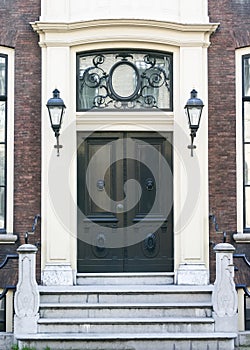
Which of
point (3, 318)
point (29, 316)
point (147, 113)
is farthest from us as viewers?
point (147, 113)

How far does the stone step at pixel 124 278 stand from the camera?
37.2 feet

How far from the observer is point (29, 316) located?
9.99 metres

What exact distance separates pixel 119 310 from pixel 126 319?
0.80 feet

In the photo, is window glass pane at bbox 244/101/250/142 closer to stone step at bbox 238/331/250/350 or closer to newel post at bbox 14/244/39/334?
stone step at bbox 238/331/250/350

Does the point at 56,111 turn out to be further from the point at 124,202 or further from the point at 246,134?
the point at 246,134

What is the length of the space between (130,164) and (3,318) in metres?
3.23

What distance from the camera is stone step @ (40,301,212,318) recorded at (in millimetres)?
10242

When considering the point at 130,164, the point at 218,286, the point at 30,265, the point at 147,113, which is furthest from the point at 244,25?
the point at 30,265

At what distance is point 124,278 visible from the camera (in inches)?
448

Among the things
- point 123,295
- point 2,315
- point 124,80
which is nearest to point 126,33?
point 124,80

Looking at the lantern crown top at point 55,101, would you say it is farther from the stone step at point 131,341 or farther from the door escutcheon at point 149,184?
the stone step at point 131,341

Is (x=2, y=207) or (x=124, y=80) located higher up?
(x=124, y=80)

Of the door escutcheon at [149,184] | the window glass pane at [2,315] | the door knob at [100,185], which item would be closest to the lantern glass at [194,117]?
the door escutcheon at [149,184]

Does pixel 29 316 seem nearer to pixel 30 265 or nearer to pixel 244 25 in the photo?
pixel 30 265
